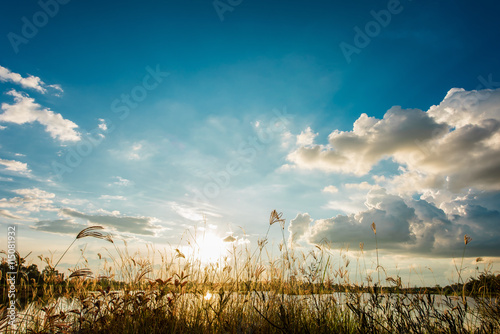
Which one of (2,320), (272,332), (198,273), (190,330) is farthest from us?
(198,273)

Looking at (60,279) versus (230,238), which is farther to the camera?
(230,238)

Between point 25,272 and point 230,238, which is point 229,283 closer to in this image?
point 230,238

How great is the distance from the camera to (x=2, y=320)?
9.95 feet

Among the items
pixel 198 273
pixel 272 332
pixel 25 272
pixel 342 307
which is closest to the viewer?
pixel 272 332

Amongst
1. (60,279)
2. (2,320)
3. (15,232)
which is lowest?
(2,320)

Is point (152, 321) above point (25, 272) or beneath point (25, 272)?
beneath

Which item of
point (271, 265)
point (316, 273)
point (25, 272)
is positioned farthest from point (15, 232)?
point (316, 273)

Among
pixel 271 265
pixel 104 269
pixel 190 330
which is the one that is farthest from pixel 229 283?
pixel 104 269

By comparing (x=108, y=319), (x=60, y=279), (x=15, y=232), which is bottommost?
(x=108, y=319)

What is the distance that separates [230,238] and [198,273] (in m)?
0.92

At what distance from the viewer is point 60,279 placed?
406 centimetres

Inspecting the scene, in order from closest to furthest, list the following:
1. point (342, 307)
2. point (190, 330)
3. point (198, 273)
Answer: point (190, 330) → point (342, 307) → point (198, 273)

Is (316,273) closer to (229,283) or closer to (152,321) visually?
(229,283)

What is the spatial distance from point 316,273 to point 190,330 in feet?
8.92
